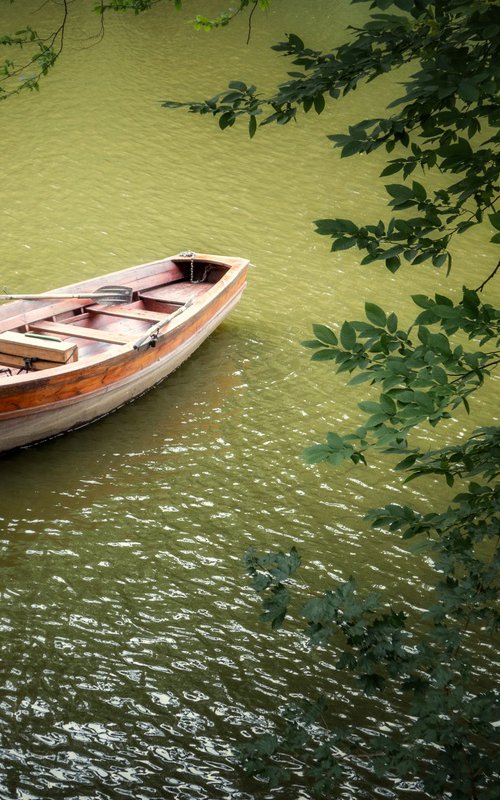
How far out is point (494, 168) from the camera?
309cm

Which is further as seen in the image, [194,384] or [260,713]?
[194,384]

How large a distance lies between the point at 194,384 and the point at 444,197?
17.3 feet

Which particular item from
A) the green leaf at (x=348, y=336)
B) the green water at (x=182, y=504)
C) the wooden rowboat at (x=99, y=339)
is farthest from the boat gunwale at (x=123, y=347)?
the green leaf at (x=348, y=336)

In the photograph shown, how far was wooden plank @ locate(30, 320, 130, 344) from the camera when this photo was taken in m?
7.67

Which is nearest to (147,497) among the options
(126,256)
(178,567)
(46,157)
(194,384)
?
(178,567)

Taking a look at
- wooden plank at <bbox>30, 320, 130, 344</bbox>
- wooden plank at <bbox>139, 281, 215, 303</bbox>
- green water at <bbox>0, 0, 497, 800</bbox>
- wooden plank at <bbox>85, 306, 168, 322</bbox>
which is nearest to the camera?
green water at <bbox>0, 0, 497, 800</bbox>

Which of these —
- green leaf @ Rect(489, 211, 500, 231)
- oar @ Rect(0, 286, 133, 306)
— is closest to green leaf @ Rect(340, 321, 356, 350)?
green leaf @ Rect(489, 211, 500, 231)

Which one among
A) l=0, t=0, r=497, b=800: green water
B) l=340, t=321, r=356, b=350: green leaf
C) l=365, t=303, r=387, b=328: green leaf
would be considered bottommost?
l=0, t=0, r=497, b=800: green water

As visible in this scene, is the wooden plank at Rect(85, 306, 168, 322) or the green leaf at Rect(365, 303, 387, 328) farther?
the wooden plank at Rect(85, 306, 168, 322)

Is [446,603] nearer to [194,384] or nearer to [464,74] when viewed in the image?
[464,74]

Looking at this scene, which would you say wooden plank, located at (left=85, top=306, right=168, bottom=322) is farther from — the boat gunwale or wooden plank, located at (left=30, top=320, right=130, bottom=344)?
wooden plank, located at (left=30, top=320, right=130, bottom=344)

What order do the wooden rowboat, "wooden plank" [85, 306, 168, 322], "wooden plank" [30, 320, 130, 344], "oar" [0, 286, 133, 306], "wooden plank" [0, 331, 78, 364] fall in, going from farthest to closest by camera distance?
"wooden plank" [85, 306, 168, 322], "oar" [0, 286, 133, 306], "wooden plank" [30, 320, 130, 344], "wooden plank" [0, 331, 78, 364], the wooden rowboat

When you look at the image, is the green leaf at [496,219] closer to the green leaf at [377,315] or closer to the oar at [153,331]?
the green leaf at [377,315]

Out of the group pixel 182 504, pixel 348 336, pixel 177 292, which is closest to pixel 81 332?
pixel 177 292
